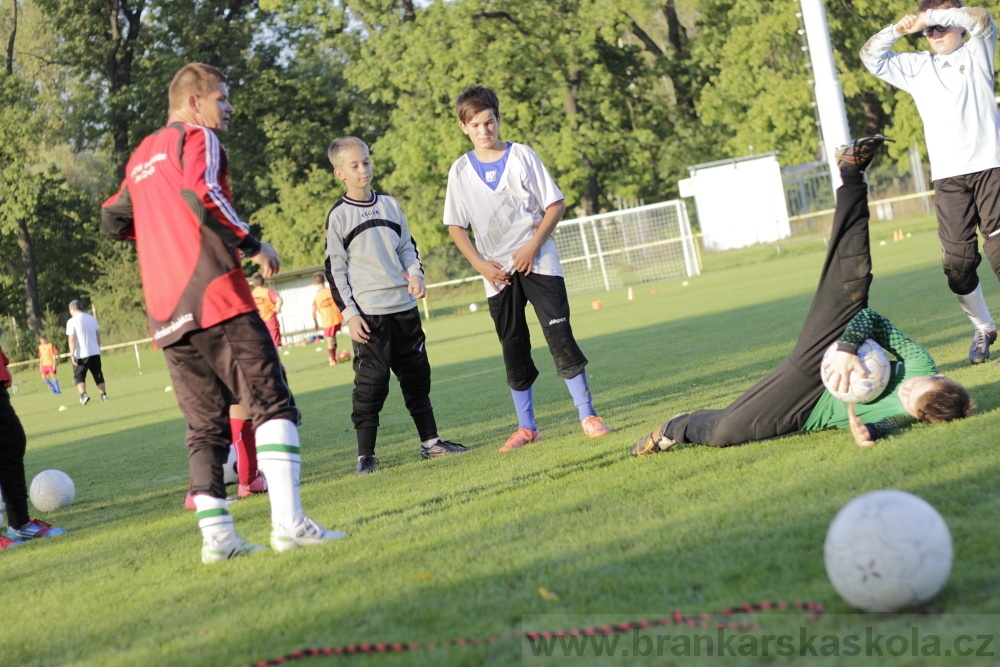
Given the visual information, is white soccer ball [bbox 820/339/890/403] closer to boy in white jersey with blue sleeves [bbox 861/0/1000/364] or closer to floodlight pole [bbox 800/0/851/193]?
boy in white jersey with blue sleeves [bbox 861/0/1000/364]

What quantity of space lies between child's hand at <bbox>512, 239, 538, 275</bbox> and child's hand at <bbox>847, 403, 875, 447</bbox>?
8.13ft

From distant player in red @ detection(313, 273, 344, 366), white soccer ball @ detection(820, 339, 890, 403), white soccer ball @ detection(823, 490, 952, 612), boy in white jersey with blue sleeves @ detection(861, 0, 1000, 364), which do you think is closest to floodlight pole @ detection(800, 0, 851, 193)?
distant player in red @ detection(313, 273, 344, 366)

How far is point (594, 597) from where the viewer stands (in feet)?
11.7

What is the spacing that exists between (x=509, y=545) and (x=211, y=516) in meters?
1.48

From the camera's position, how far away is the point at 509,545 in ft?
14.6

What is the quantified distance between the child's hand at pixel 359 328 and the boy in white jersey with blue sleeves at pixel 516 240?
2.74 feet

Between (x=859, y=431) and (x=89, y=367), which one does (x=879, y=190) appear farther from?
(x=859, y=431)

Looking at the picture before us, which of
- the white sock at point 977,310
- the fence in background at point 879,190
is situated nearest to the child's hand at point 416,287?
the white sock at point 977,310

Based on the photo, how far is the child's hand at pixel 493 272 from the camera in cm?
726

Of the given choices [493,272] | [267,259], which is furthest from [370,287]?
[267,259]

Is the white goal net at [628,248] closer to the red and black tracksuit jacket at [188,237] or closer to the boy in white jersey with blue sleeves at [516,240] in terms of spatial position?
the boy in white jersey with blue sleeves at [516,240]

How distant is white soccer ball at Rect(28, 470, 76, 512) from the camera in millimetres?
7781

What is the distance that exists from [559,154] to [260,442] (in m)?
35.9

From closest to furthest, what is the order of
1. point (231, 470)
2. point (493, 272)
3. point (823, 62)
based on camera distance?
point (493, 272) → point (231, 470) → point (823, 62)
